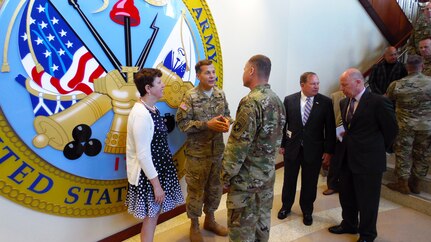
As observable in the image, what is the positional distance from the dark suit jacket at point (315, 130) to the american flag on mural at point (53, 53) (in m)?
1.79

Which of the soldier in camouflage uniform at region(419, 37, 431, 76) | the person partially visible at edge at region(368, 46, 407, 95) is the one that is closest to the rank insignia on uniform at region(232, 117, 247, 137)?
the soldier in camouflage uniform at region(419, 37, 431, 76)

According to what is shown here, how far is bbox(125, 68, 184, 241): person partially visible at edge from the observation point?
1718 millimetres

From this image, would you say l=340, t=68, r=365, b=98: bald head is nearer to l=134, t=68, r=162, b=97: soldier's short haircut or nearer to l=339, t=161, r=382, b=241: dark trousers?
l=339, t=161, r=382, b=241: dark trousers

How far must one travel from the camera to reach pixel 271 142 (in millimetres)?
1670

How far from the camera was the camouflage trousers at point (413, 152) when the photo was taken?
2906 millimetres

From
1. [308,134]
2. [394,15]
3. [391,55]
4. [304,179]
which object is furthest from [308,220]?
[394,15]

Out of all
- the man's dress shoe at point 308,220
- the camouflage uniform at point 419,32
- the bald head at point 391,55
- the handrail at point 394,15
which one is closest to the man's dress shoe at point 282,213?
the man's dress shoe at point 308,220

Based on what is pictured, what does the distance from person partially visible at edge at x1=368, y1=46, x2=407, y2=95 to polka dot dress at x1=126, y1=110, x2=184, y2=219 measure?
348 centimetres

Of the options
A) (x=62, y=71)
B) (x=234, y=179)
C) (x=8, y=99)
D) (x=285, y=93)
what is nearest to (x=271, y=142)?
(x=234, y=179)

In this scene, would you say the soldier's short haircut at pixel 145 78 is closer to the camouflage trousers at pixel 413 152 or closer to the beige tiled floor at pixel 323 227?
the beige tiled floor at pixel 323 227

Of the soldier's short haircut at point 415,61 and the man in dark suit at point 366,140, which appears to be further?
the soldier's short haircut at point 415,61

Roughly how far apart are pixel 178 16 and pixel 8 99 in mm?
1508

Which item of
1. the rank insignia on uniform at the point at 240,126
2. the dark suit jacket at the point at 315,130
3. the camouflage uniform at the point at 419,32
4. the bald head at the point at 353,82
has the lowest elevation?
the dark suit jacket at the point at 315,130

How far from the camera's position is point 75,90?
1869mm
